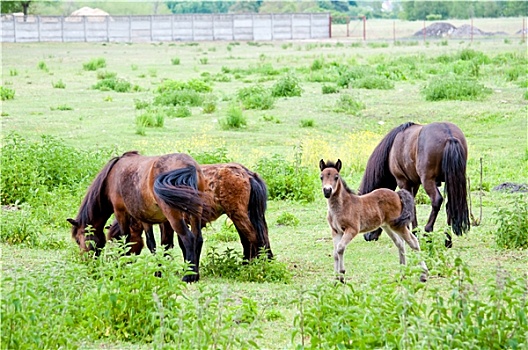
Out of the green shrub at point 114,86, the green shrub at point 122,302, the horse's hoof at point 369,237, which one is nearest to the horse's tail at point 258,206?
the horse's hoof at point 369,237

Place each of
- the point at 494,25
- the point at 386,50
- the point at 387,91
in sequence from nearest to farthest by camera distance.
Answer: the point at 387,91
the point at 386,50
the point at 494,25

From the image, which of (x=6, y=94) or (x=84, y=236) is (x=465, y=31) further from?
(x=84, y=236)

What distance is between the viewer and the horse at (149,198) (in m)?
8.62

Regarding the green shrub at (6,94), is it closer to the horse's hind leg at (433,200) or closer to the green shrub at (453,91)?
the green shrub at (453,91)

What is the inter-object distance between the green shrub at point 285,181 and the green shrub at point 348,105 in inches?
327

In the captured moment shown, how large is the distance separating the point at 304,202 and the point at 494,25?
6369 cm

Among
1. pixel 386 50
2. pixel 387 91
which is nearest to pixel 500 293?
pixel 387 91

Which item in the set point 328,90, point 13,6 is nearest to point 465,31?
point 13,6

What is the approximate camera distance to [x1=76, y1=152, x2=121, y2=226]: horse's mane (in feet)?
30.9

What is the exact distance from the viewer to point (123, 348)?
6.41 metres

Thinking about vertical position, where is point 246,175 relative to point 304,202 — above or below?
above

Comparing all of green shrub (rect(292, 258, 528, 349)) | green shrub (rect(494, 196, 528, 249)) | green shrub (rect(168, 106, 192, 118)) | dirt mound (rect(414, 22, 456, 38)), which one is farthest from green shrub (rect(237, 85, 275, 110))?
dirt mound (rect(414, 22, 456, 38))

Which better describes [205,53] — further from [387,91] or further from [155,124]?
[155,124]

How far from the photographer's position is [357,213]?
882cm
